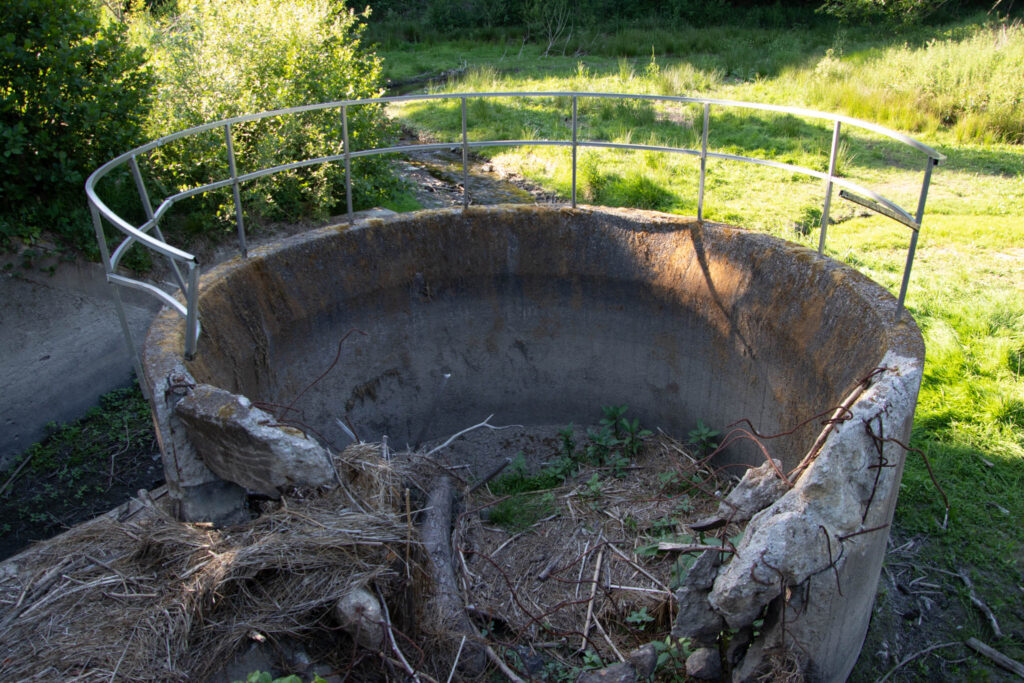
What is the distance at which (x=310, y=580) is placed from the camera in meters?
3.24

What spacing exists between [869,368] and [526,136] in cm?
772

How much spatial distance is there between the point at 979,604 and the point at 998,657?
32cm

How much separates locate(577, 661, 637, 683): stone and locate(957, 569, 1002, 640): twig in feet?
6.48

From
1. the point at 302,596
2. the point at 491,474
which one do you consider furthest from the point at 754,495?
the point at 491,474

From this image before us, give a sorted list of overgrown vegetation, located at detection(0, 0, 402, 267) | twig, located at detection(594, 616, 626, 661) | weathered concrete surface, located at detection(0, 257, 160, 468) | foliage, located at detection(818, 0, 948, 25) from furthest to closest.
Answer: foliage, located at detection(818, 0, 948, 25) → overgrown vegetation, located at detection(0, 0, 402, 267) → weathered concrete surface, located at detection(0, 257, 160, 468) → twig, located at detection(594, 616, 626, 661)

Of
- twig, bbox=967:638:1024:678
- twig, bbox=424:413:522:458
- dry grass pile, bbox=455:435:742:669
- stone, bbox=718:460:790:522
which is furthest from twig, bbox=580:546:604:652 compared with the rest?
twig, bbox=967:638:1024:678

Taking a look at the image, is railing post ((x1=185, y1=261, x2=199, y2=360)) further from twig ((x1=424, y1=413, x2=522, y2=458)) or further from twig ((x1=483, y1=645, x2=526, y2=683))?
twig ((x1=424, y1=413, x2=522, y2=458))

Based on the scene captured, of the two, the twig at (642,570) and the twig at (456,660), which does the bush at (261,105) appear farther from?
the twig at (456,660)

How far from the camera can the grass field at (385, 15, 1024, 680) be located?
4816 mm

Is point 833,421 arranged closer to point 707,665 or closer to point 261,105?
point 707,665

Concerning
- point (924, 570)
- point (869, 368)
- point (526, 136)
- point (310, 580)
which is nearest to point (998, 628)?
point (924, 570)

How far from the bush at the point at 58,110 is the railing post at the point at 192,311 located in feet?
10.4

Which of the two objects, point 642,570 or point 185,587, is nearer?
point 185,587

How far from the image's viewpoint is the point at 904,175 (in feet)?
31.0
